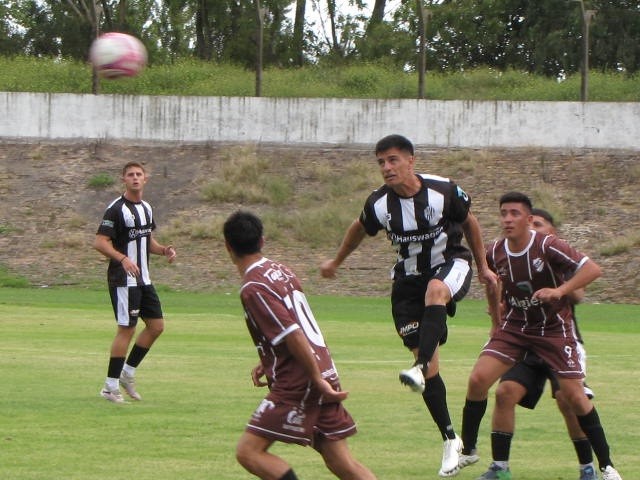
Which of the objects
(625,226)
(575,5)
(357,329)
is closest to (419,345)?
(357,329)

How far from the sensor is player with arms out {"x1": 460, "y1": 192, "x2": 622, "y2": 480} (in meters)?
8.33

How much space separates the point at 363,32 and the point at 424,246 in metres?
55.1

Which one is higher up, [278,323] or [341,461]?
[278,323]

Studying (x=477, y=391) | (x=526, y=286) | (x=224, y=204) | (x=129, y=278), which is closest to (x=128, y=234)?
(x=129, y=278)

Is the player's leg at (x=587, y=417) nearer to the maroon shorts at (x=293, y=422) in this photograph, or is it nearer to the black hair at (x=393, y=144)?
the black hair at (x=393, y=144)

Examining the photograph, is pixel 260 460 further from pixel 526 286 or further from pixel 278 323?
pixel 526 286

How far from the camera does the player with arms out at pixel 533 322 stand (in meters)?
8.33

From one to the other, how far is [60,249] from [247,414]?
2677cm

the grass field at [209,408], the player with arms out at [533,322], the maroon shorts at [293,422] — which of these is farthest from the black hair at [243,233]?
the player with arms out at [533,322]

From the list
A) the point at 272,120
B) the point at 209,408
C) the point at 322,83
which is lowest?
the point at 209,408

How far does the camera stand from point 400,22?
60.8 m

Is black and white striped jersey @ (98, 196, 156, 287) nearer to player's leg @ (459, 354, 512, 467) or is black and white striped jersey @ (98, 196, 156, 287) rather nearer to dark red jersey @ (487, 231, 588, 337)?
player's leg @ (459, 354, 512, 467)

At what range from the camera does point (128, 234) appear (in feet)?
40.0

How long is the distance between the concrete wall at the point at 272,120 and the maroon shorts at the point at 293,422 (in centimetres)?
3534
